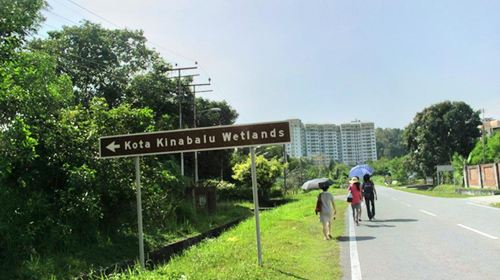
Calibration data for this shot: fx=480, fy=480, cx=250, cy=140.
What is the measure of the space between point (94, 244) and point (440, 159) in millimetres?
64191

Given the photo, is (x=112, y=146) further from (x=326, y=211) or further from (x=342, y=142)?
(x=342, y=142)

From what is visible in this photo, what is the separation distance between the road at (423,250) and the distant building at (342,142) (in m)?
113

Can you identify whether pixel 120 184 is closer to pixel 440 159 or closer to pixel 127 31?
pixel 127 31

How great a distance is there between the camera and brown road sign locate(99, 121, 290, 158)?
856cm

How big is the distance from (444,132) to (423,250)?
2492 inches

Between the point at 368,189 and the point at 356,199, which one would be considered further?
the point at 368,189

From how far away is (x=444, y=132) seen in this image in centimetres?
6869

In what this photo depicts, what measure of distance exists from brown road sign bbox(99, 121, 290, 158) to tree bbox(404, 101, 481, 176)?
215 ft

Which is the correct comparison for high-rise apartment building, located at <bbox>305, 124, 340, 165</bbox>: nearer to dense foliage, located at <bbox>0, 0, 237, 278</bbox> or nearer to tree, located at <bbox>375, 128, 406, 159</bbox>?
tree, located at <bbox>375, 128, 406, 159</bbox>

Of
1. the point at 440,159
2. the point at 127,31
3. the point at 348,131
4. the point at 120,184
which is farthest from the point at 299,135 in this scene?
the point at 120,184

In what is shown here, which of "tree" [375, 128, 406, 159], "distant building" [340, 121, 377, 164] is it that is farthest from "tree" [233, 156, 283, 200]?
"tree" [375, 128, 406, 159]

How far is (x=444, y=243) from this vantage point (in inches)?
Result: 437

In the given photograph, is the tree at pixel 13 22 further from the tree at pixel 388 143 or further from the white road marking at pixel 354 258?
the tree at pixel 388 143

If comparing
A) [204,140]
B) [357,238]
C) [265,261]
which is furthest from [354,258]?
[204,140]
